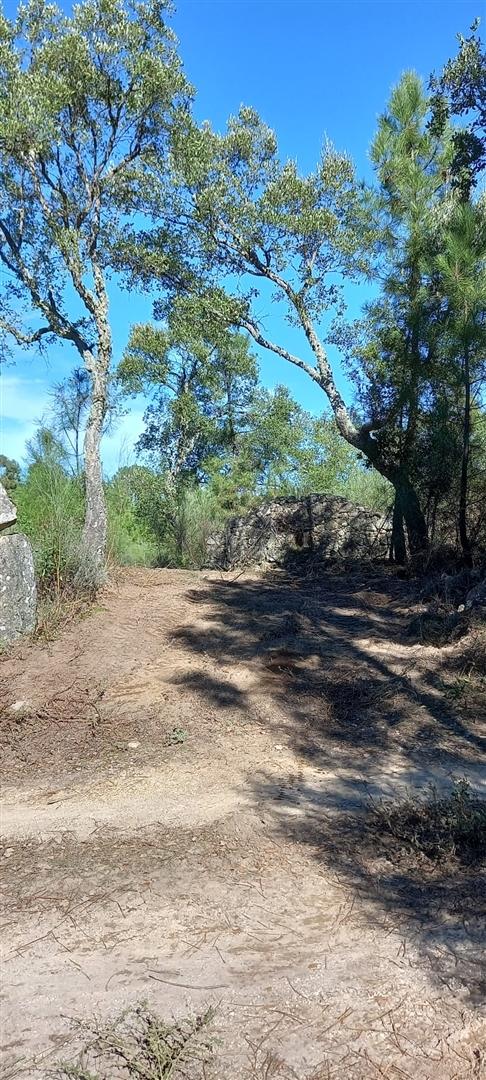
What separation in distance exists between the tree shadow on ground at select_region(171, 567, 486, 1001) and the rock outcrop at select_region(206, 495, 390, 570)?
188cm

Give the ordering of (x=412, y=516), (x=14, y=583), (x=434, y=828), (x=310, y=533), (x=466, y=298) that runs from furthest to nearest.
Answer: (x=310, y=533) → (x=412, y=516) → (x=466, y=298) → (x=14, y=583) → (x=434, y=828)

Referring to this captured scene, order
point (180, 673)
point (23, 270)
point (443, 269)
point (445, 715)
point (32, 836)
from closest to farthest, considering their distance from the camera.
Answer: point (32, 836) < point (445, 715) < point (180, 673) < point (443, 269) < point (23, 270)

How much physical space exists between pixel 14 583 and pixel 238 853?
4624 mm

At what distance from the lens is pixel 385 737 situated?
5.68m

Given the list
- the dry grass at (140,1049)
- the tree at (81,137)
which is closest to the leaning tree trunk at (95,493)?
the tree at (81,137)

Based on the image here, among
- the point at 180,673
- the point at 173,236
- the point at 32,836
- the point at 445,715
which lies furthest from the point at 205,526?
the point at 32,836

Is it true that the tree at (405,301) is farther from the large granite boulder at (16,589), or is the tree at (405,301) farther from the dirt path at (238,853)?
the large granite boulder at (16,589)

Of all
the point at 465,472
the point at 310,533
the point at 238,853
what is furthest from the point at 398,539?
the point at 238,853

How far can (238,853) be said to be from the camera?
3838 mm

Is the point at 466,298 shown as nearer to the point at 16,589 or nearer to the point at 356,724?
the point at 356,724

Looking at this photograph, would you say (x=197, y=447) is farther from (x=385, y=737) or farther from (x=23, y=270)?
(x=385, y=737)

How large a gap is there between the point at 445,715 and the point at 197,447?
53.9 feet

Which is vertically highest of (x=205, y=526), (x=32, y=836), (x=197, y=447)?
(x=197, y=447)

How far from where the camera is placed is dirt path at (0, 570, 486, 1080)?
2.59 meters
